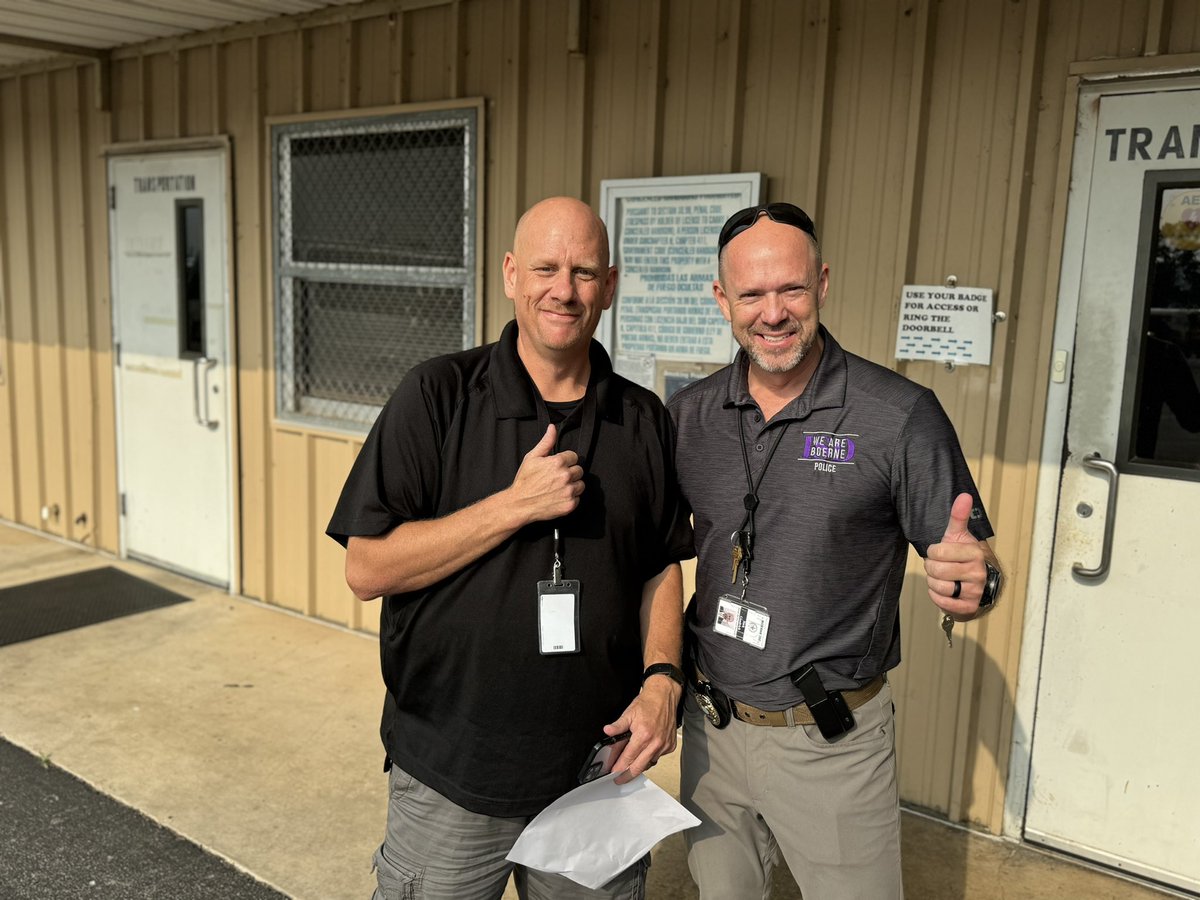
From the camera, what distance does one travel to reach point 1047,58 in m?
2.81

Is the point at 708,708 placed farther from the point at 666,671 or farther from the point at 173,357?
the point at 173,357

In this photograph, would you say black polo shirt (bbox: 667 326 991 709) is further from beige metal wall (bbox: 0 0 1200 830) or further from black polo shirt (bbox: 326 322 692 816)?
beige metal wall (bbox: 0 0 1200 830)

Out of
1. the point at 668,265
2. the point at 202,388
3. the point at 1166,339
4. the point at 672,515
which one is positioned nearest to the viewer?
the point at 672,515

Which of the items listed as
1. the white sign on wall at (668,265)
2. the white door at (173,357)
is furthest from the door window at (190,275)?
the white sign on wall at (668,265)

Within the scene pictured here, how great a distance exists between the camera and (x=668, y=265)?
3523 millimetres

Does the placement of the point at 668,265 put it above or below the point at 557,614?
above

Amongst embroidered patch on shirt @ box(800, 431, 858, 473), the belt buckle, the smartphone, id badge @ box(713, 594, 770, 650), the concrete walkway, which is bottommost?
the concrete walkway

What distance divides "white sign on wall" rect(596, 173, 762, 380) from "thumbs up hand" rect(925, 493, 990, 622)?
1.83 meters

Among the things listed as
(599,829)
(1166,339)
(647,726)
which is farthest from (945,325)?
(599,829)

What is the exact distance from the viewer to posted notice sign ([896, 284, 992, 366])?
2.95 m

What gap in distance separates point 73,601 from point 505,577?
4.23 metres

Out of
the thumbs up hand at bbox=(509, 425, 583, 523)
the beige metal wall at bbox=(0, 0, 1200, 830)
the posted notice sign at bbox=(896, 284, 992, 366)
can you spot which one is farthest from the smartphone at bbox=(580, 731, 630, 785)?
the posted notice sign at bbox=(896, 284, 992, 366)

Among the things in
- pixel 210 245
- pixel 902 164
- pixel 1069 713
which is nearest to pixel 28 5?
pixel 210 245

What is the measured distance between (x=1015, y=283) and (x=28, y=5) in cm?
431
